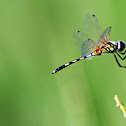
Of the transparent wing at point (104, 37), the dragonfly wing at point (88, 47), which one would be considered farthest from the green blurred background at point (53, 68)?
the transparent wing at point (104, 37)

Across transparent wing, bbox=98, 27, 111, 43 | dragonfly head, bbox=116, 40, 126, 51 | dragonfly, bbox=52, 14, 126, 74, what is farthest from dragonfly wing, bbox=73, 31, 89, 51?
dragonfly head, bbox=116, 40, 126, 51

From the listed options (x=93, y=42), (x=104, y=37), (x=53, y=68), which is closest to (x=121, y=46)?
(x=104, y=37)

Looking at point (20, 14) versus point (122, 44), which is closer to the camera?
point (122, 44)

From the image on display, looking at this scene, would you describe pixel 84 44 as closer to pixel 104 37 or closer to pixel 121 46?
pixel 104 37

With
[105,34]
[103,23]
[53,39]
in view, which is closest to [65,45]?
[53,39]

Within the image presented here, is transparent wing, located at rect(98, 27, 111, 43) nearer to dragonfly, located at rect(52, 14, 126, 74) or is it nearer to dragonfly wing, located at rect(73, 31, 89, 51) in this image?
dragonfly, located at rect(52, 14, 126, 74)

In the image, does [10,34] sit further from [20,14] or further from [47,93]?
[47,93]

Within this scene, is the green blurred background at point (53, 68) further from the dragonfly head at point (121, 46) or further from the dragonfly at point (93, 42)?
the dragonfly head at point (121, 46)
